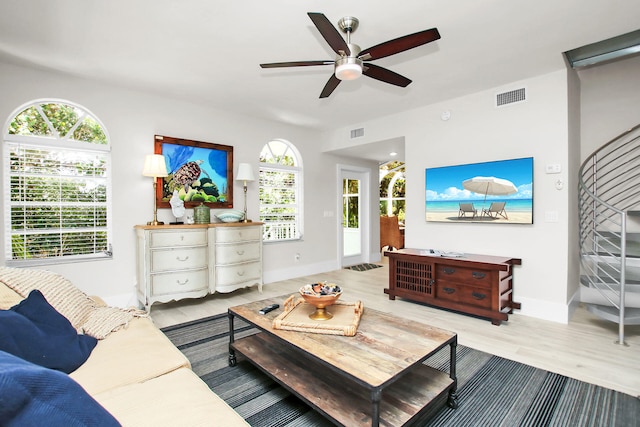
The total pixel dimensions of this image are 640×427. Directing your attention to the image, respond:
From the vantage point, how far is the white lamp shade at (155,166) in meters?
3.61

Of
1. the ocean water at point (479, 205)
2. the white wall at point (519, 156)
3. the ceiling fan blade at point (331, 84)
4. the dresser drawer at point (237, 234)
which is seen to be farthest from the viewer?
the dresser drawer at point (237, 234)

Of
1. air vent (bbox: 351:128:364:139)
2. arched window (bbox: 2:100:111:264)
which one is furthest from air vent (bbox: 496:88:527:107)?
arched window (bbox: 2:100:111:264)

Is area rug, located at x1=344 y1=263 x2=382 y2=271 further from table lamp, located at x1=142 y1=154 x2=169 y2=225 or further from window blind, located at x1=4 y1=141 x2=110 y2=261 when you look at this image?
window blind, located at x1=4 y1=141 x2=110 y2=261

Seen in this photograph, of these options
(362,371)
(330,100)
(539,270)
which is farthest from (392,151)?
(362,371)

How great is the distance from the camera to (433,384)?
1.82m

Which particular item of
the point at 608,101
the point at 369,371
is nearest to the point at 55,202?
the point at 369,371

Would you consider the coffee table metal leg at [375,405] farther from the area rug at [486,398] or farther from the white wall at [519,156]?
the white wall at [519,156]

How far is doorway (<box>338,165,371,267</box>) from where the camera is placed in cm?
638

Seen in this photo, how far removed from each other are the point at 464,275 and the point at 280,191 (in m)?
3.08

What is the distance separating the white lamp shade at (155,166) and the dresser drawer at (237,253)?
110cm

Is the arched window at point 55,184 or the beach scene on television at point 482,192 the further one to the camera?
the beach scene on television at point 482,192

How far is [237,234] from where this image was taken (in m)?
4.07

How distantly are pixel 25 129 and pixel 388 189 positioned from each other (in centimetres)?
874

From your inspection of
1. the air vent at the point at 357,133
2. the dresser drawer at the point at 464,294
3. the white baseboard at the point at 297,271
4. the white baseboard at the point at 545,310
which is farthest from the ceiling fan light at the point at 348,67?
the white baseboard at the point at 297,271
